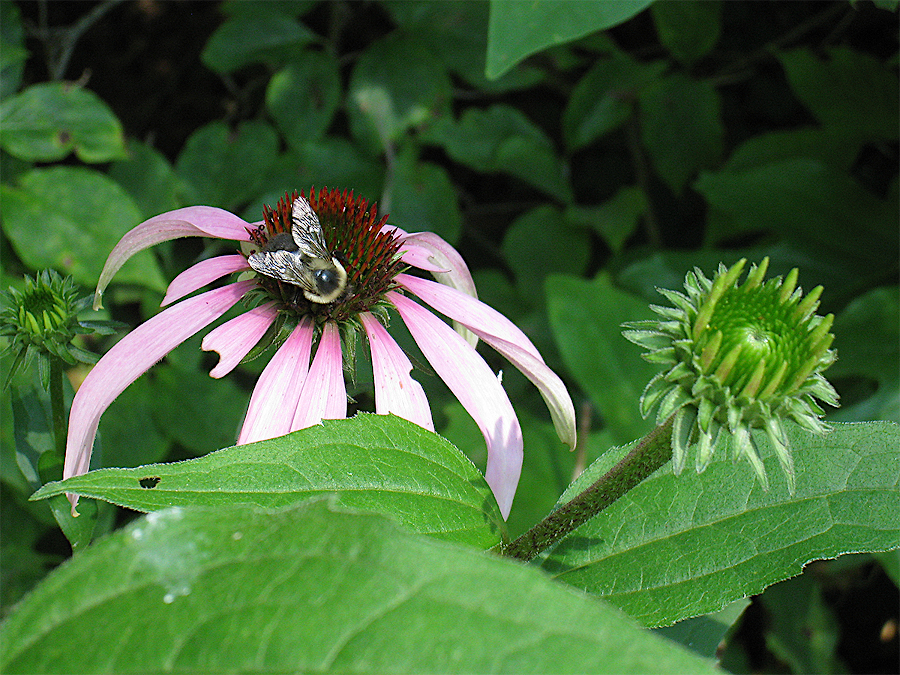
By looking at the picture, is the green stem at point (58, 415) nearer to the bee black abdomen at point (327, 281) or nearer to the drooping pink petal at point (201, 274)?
the drooping pink petal at point (201, 274)

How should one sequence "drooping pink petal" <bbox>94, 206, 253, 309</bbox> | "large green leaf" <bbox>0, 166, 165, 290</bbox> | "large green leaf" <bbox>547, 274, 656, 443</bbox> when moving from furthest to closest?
"large green leaf" <bbox>547, 274, 656, 443</bbox>, "large green leaf" <bbox>0, 166, 165, 290</bbox>, "drooping pink petal" <bbox>94, 206, 253, 309</bbox>

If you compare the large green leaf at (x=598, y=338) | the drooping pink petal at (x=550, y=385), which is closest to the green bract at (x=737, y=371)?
the drooping pink petal at (x=550, y=385)

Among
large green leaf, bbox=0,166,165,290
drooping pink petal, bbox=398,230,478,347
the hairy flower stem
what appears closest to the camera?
the hairy flower stem

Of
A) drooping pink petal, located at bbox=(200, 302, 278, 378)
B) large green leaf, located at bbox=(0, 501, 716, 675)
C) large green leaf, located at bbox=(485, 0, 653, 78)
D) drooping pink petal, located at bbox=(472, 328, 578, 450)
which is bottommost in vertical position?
drooping pink petal, located at bbox=(472, 328, 578, 450)

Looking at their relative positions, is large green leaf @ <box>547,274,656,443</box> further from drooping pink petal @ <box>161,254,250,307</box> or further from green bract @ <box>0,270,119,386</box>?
green bract @ <box>0,270,119,386</box>

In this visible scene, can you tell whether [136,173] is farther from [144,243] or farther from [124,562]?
[124,562]

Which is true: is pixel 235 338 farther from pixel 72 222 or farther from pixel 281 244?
pixel 72 222

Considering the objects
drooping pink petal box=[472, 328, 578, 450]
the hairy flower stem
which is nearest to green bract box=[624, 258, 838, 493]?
the hairy flower stem

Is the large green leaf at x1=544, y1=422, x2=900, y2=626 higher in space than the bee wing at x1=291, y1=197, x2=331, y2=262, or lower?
lower
